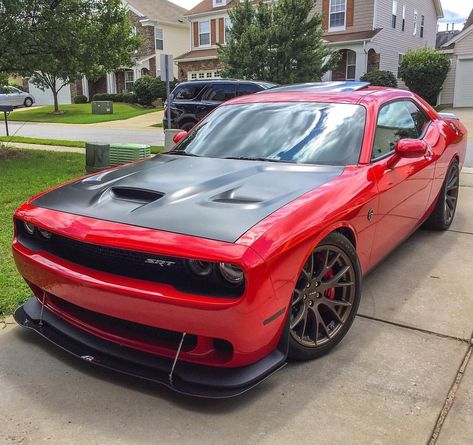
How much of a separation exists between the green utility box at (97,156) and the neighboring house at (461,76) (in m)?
24.4

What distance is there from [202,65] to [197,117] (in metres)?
21.0

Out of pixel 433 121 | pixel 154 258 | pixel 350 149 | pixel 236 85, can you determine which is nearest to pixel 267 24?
pixel 236 85

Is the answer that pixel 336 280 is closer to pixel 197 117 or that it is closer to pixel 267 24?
pixel 197 117

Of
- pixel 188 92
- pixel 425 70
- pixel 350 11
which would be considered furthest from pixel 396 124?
pixel 350 11

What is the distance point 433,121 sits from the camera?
203 inches

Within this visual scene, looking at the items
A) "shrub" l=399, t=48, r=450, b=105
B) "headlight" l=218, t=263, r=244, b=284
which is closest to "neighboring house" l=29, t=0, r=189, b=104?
"shrub" l=399, t=48, r=450, b=105

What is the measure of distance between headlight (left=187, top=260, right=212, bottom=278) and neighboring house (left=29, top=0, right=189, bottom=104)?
3565cm

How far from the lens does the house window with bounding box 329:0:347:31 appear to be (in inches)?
1045

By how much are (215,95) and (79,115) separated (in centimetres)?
1852

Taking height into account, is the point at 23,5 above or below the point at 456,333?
above

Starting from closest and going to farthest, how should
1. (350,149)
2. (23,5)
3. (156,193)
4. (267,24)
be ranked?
(156,193) → (350,149) → (23,5) → (267,24)

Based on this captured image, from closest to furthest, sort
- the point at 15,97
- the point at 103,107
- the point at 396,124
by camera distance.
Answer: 1. the point at 396,124
2. the point at 103,107
3. the point at 15,97

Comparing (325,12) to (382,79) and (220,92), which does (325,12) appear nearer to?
(382,79)

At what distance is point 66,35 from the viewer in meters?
10.4
